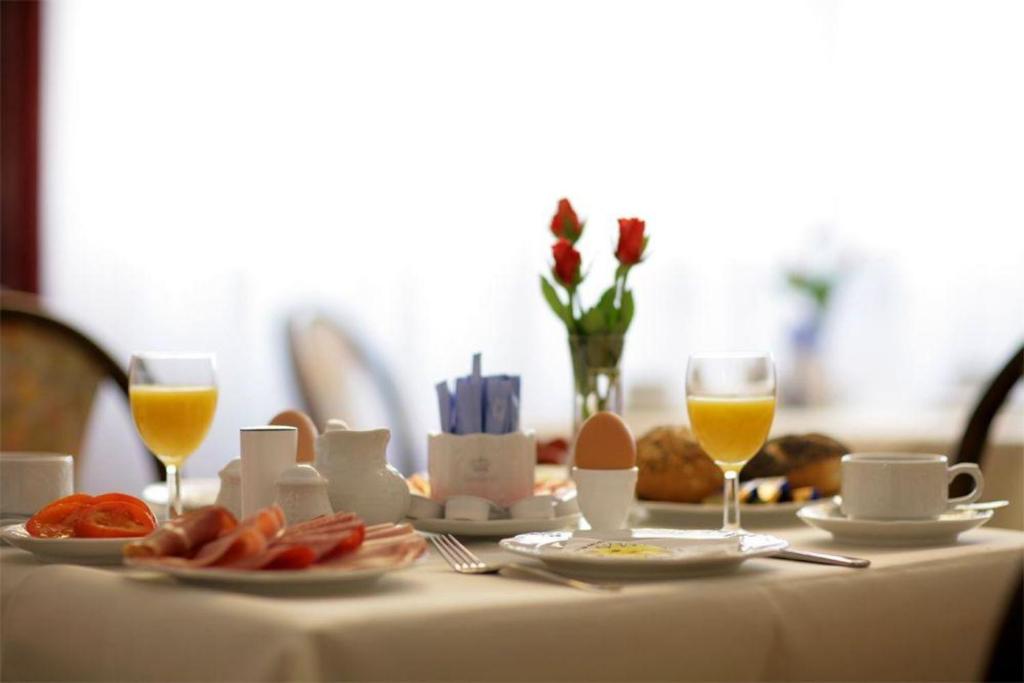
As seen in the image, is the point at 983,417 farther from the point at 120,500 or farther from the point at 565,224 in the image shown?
the point at 120,500

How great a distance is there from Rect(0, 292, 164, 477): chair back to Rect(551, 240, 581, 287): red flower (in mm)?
1018

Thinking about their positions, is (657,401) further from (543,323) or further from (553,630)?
(553,630)

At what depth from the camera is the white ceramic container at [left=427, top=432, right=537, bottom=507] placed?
155 cm

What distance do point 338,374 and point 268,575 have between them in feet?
8.09

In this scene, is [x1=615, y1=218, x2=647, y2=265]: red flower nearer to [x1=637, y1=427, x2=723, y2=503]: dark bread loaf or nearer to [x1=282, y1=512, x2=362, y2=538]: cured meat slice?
[x1=637, y1=427, x2=723, y2=503]: dark bread loaf

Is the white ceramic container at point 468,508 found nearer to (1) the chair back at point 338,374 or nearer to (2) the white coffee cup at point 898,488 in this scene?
(2) the white coffee cup at point 898,488

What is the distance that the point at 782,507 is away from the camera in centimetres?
169

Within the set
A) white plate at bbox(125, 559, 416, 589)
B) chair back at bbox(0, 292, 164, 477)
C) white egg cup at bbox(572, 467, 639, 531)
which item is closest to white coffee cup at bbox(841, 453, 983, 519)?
white egg cup at bbox(572, 467, 639, 531)

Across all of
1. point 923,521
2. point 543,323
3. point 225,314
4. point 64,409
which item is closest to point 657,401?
point 543,323

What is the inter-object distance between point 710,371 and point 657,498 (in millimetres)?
288

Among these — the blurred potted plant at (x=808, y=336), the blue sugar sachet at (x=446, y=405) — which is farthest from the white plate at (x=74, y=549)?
the blurred potted plant at (x=808, y=336)

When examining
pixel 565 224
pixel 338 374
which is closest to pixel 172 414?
pixel 565 224

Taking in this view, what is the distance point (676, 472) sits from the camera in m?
1.75

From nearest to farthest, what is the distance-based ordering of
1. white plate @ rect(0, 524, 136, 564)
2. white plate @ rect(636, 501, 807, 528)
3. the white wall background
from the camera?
white plate @ rect(0, 524, 136, 564), white plate @ rect(636, 501, 807, 528), the white wall background
